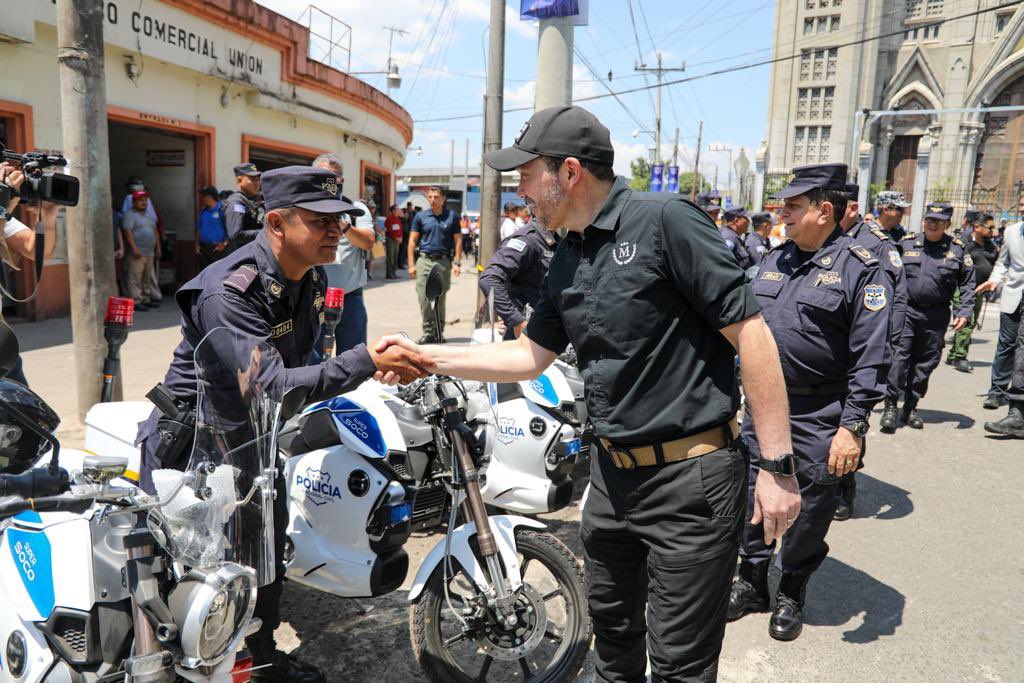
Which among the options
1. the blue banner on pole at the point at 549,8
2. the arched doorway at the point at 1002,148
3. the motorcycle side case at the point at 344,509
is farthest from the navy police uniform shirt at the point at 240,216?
the arched doorway at the point at 1002,148

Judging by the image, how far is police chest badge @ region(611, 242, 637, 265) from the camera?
214 centimetres

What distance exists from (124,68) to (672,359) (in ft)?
35.4

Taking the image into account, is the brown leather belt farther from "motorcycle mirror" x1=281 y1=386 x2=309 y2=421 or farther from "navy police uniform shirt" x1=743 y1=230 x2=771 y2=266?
"navy police uniform shirt" x1=743 y1=230 x2=771 y2=266

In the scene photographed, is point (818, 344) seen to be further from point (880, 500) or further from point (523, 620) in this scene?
point (880, 500)

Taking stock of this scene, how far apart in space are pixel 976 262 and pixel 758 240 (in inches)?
118

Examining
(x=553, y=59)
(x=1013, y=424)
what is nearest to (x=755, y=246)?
(x=1013, y=424)

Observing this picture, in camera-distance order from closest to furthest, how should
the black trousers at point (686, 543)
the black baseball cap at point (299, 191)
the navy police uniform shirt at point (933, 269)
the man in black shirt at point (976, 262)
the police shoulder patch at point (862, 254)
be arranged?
the black trousers at point (686, 543), the black baseball cap at point (299, 191), the police shoulder patch at point (862, 254), the navy police uniform shirt at point (933, 269), the man in black shirt at point (976, 262)

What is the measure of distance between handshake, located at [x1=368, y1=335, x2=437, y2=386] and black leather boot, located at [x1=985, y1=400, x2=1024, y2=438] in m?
6.44

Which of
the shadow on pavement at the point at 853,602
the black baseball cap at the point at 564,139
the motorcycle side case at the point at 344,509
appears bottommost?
the shadow on pavement at the point at 853,602

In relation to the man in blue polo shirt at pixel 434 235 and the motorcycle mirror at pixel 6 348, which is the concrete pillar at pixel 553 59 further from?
the motorcycle mirror at pixel 6 348

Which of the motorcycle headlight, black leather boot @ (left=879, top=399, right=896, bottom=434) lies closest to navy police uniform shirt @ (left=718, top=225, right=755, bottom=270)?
black leather boot @ (left=879, top=399, right=896, bottom=434)

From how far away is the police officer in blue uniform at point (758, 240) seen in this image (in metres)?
10.1

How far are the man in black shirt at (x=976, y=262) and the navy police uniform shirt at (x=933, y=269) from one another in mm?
2474

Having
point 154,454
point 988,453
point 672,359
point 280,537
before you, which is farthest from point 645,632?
point 988,453
